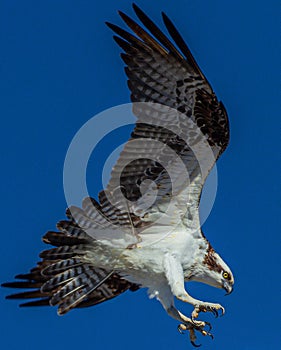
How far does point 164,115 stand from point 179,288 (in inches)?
85.0

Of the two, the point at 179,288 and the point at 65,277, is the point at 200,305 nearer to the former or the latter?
the point at 179,288

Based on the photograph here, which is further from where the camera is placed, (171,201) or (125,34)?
(171,201)

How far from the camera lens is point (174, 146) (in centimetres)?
1248

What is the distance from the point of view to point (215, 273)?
13.1 metres

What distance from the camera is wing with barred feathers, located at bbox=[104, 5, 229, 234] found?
12.2 metres

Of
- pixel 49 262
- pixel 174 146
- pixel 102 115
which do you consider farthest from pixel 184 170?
pixel 49 262

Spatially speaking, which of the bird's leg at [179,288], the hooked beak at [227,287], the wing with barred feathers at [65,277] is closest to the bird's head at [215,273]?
the hooked beak at [227,287]

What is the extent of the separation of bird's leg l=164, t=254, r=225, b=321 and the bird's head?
0.42 m

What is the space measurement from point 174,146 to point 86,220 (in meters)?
1.44

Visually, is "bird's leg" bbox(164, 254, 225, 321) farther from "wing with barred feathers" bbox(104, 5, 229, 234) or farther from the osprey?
"wing with barred feathers" bbox(104, 5, 229, 234)

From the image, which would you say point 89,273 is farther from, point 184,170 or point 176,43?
point 176,43

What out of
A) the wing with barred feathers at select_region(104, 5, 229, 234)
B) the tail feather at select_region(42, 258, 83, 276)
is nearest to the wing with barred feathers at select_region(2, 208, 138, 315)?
the tail feather at select_region(42, 258, 83, 276)

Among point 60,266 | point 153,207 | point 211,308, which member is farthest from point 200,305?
point 60,266

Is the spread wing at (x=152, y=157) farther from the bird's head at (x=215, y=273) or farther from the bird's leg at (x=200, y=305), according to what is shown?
the bird's leg at (x=200, y=305)
